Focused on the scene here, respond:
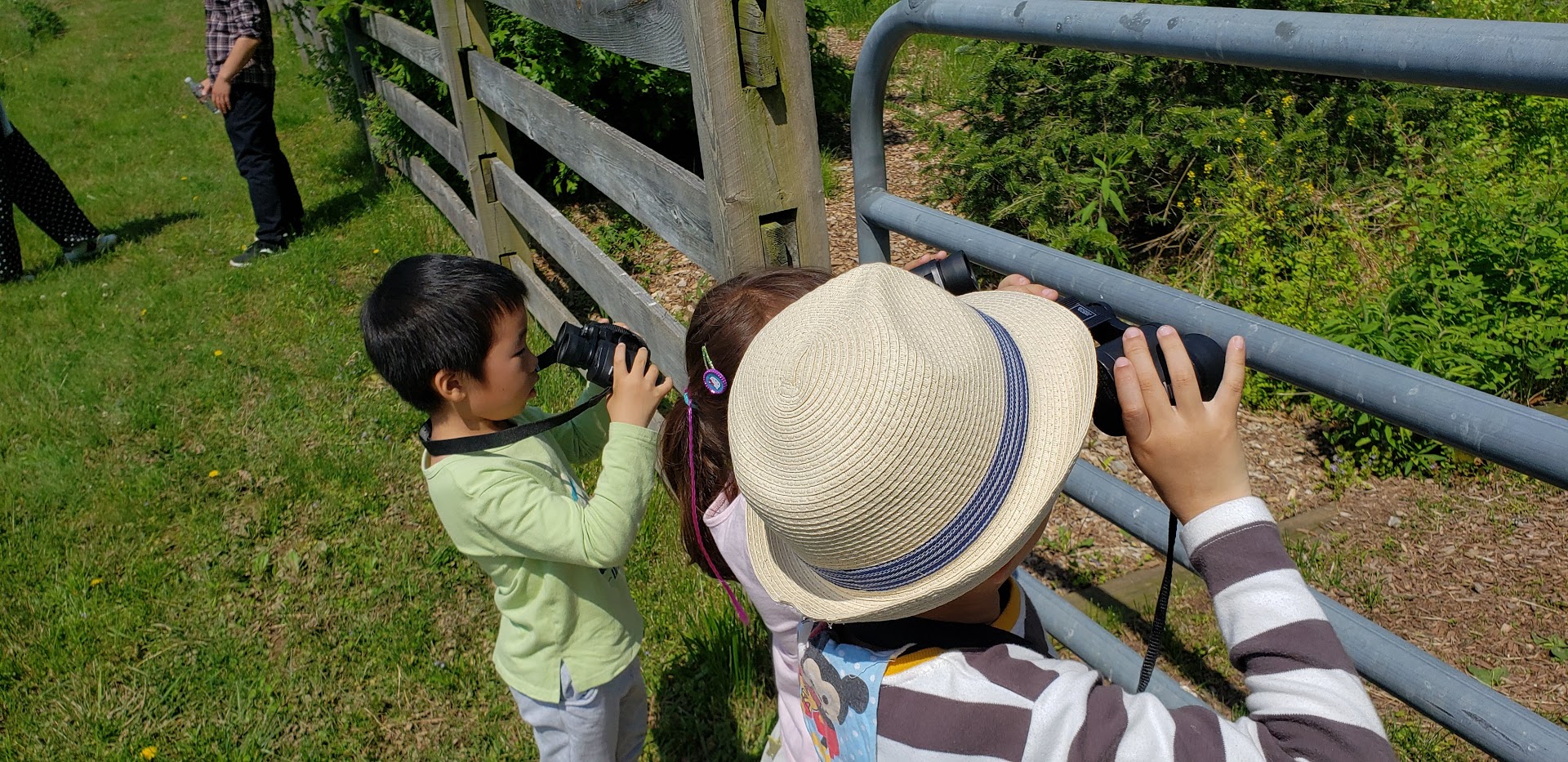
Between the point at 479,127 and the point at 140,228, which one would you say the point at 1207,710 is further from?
the point at 140,228

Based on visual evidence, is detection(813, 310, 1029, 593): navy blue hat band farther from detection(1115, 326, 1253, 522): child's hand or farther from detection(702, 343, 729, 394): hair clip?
detection(702, 343, 729, 394): hair clip

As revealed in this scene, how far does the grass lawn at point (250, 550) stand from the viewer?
3.10 m

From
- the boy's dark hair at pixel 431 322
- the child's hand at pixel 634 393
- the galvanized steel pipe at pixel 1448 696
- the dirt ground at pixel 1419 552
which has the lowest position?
the dirt ground at pixel 1419 552

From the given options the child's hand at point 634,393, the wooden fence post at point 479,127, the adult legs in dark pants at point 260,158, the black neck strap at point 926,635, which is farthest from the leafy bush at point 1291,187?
the adult legs in dark pants at point 260,158

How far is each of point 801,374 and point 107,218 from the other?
29.5 feet

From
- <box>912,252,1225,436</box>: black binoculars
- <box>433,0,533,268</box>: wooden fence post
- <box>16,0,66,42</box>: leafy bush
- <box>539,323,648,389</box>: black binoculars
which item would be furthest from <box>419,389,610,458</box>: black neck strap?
<box>16,0,66,42</box>: leafy bush

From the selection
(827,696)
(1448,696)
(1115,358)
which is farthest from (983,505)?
(1448,696)

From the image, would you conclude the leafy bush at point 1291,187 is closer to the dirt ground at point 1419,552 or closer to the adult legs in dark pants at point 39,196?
the dirt ground at point 1419,552

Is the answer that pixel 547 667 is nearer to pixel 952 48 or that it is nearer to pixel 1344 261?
pixel 1344 261

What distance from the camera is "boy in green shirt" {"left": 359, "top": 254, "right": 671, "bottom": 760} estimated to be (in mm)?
2061

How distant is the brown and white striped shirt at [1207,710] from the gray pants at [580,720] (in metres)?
1.23

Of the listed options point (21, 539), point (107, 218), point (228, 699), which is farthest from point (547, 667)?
point (107, 218)

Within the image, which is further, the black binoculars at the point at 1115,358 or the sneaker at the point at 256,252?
the sneaker at the point at 256,252

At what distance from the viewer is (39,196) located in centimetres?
741
